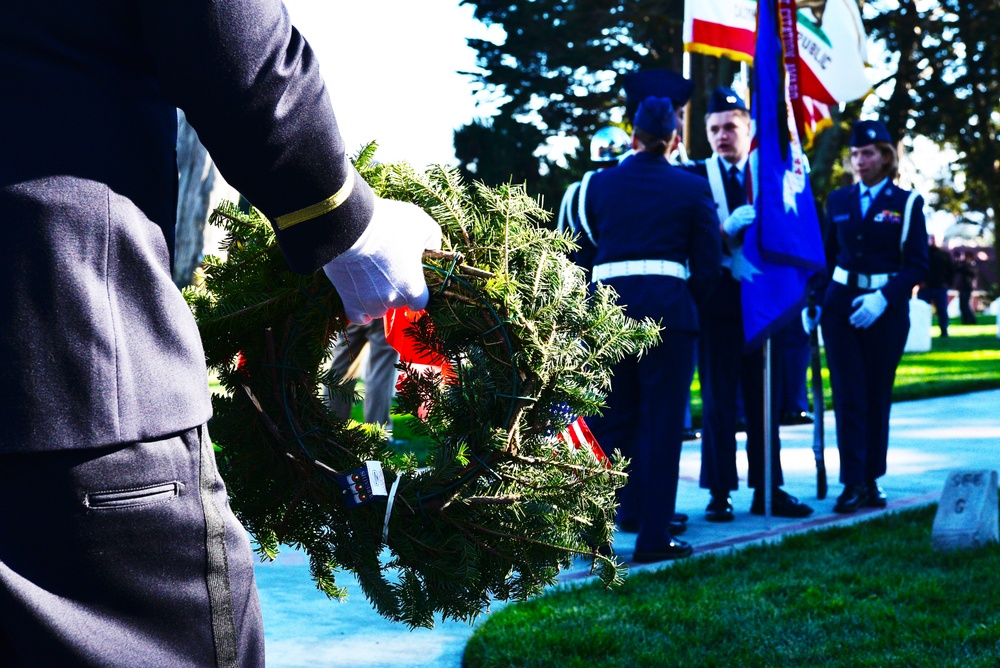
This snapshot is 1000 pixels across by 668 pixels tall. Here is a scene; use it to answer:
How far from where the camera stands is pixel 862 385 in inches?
269

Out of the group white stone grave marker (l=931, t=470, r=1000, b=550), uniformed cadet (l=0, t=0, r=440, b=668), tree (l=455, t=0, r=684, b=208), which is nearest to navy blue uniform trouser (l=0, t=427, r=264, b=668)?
uniformed cadet (l=0, t=0, r=440, b=668)

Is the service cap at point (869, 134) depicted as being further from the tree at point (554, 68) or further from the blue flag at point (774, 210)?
the tree at point (554, 68)

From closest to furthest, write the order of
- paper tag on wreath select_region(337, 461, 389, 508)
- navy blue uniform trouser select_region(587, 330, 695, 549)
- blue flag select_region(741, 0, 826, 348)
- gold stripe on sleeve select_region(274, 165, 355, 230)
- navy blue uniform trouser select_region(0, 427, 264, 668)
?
navy blue uniform trouser select_region(0, 427, 264, 668)
gold stripe on sleeve select_region(274, 165, 355, 230)
paper tag on wreath select_region(337, 461, 389, 508)
navy blue uniform trouser select_region(587, 330, 695, 549)
blue flag select_region(741, 0, 826, 348)

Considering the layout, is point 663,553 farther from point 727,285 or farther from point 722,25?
point 722,25

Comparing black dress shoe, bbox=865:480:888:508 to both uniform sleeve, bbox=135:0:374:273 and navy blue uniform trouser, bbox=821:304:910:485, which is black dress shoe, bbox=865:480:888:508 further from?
uniform sleeve, bbox=135:0:374:273

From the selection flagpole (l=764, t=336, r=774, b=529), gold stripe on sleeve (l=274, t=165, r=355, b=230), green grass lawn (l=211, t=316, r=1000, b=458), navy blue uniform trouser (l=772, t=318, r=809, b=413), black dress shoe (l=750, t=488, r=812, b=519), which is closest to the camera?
gold stripe on sleeve (l=274, t=165, r=355, b=230)

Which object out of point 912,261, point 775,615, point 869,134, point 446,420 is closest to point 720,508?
point 912,261

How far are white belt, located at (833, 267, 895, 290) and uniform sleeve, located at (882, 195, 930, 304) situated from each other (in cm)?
6

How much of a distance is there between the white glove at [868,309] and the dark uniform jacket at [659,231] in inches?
58.8

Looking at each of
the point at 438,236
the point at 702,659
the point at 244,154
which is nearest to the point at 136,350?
the point at 244,154

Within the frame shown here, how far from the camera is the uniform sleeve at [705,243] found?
5.43 meters

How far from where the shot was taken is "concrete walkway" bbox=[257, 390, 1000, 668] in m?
3.99

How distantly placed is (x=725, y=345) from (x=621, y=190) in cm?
152

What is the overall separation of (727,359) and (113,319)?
5487mm
